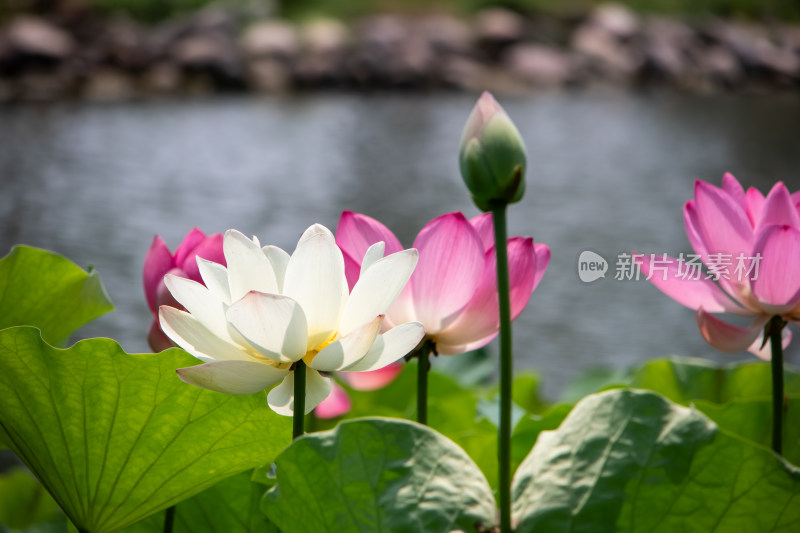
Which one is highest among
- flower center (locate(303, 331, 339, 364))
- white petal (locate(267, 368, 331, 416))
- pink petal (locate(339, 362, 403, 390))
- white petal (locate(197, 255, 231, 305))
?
white petal (locate(197, 255, 231, 305))

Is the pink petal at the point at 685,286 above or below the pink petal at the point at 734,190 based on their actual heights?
below

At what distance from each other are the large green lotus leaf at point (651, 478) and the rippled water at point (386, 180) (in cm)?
133

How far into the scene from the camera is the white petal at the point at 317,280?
0.22m

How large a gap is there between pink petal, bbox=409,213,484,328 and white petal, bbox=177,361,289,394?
5cm

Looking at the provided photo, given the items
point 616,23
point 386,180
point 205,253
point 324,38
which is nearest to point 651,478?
point 205,253

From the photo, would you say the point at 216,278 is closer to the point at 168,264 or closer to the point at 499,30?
the point at 168,264

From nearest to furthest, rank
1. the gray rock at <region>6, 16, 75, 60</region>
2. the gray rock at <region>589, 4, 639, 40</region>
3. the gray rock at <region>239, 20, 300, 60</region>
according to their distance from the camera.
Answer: the gray rock at <region>6, 16, 75, 60</region>, the gray rock at <region>239, 20, 300, 60</region>, the gray rock at <region>589, 4, 639, 40</region>

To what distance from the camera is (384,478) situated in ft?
0.70

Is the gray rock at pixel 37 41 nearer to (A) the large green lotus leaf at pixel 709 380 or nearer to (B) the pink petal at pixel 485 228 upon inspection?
(A) the large green lotus leaf at pixel 709 380

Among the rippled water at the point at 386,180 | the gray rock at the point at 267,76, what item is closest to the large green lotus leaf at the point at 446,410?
the rippled water at the point at 386,180

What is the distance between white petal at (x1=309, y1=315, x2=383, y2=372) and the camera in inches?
8.4

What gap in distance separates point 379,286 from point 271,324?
0.03 metres

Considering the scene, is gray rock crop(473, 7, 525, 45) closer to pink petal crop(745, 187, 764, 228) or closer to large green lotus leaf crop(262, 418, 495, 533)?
pink petal crop(745, 187, 764, 228)

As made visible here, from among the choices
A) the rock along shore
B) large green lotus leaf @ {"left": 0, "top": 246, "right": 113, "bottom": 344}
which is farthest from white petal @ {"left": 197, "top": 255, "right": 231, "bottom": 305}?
the rock along shore
